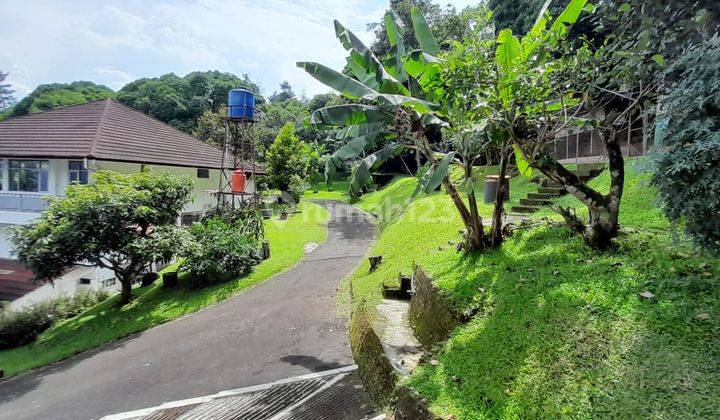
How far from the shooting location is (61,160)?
15766mm

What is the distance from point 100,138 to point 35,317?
314 inches

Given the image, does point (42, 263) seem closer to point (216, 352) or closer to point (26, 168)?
point (216, 352)

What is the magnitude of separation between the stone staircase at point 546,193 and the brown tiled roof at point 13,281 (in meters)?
18.4

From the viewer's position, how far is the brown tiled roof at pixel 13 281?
14562 mm

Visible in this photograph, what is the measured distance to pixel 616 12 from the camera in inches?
163

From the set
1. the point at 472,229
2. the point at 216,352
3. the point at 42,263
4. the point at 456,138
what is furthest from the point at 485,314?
the point at 42,263

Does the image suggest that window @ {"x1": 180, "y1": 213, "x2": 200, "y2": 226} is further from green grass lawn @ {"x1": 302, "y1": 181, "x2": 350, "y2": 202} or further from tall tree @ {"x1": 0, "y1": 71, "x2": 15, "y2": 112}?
tall tree @ {"x1": 0, "y1": 71, "x2": 15, "y2": 112}

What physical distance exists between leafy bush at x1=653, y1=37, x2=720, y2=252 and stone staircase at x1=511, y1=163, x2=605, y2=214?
7.98 metres

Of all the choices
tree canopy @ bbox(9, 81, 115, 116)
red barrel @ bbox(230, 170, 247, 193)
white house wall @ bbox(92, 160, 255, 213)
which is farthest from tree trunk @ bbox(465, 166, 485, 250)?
tree canopy @ bbox(9, 81, 115, 116)

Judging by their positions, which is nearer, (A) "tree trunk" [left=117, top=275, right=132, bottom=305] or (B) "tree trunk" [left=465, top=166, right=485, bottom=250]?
(B) "tree trunk" [left=465, top=166, right=485, bottom=250]

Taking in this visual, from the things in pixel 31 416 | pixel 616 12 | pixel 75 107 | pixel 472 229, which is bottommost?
pixel 31 416

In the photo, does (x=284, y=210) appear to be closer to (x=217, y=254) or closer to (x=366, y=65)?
(x=217, y=254)

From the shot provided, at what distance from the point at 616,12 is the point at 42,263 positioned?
13.8 m

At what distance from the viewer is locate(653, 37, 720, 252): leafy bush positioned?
10.7 feet
